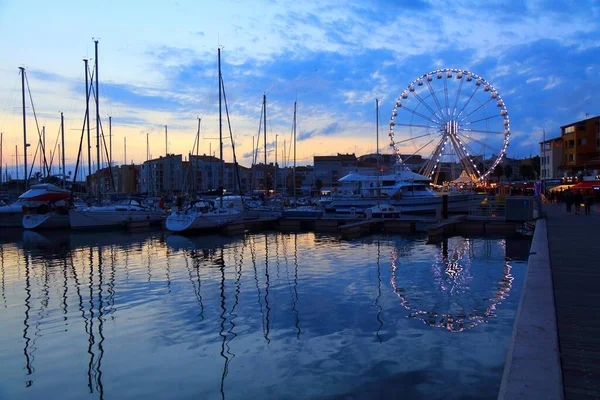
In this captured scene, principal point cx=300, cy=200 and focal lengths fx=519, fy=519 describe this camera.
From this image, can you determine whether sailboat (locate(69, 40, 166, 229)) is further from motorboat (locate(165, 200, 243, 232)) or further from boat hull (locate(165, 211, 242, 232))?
boat hull (locate(165, 211, 242, 232))

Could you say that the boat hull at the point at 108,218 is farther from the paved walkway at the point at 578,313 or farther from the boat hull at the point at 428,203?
the paved walkway at the point at 578,313

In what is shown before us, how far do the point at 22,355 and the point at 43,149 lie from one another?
5175 cm

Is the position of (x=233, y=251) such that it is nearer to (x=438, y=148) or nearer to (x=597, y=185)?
(x=438, y=148)

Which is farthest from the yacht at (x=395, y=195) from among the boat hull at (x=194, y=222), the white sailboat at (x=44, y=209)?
the white sailboat at (x=44, y=209)

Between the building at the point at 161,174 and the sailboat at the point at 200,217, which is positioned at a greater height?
the building at the point at 161,174

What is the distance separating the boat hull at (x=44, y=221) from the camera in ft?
124

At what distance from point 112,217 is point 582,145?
2355 inches

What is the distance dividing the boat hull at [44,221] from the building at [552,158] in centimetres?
6637

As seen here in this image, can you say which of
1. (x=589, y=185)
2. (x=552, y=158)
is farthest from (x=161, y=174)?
(x=589, y=185)

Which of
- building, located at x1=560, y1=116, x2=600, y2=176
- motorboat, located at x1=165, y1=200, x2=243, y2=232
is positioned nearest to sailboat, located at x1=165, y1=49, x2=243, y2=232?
motorboat, located at x1=165, y1=200, x2=243, y2=232

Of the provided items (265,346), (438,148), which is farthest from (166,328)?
(438,148)

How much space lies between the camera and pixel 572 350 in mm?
6199

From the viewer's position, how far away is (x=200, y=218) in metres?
34.9

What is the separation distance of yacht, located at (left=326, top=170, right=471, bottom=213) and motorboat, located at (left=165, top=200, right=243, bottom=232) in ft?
40.4
